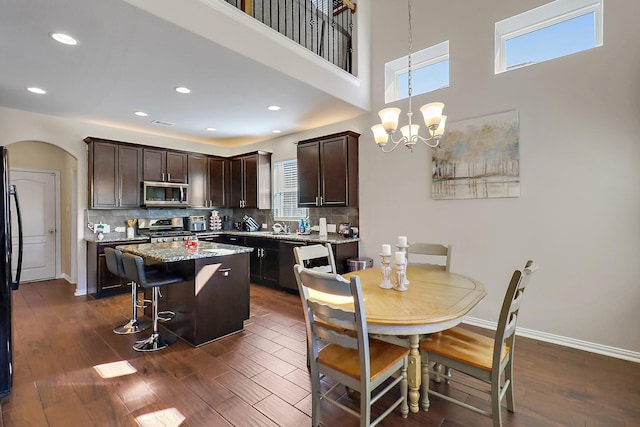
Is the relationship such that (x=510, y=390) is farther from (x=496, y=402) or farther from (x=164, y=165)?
(x=164, y=165)

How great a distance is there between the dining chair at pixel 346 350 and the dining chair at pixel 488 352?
0.21m

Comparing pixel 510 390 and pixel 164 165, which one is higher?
pixel 164 165

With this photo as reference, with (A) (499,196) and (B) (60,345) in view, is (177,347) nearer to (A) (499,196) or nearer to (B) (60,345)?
(B) (60,345)

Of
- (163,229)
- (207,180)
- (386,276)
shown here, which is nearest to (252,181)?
(207,180)

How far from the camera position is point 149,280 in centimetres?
284

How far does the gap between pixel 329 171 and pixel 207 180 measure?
2887 millimetres

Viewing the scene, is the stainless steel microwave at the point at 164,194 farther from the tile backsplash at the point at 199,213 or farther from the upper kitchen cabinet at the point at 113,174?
the tile backsplash at the point at 199,213

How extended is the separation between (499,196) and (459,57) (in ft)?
5.66

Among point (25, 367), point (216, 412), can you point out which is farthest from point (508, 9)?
point (25, 367)

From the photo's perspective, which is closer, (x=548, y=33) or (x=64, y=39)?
(x=64, y=39)

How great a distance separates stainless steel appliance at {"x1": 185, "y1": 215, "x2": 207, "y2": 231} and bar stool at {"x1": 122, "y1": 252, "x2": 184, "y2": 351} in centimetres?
292

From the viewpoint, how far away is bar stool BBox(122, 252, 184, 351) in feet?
8.98

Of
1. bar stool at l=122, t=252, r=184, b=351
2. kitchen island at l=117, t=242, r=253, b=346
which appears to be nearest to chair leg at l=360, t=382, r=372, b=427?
kitchen island at l=117, t=242, r=253, b=346

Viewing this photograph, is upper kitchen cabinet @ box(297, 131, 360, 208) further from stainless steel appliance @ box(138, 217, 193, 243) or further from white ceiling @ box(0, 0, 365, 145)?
stainless steel appliance @ box(138, 217, 193, 243)
